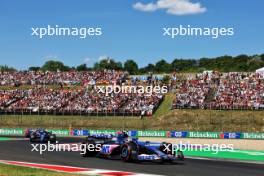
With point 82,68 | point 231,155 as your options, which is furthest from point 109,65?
Result: point 231,155

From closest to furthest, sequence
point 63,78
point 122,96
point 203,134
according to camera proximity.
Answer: point 203,134
point 122,96
point 63,78

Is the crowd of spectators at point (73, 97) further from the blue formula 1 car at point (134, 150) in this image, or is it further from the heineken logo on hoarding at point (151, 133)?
the blue formula 1 car at point (134, 150)

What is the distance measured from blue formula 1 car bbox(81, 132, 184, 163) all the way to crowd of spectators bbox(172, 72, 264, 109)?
23520mm

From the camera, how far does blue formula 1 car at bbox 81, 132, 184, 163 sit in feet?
51.2

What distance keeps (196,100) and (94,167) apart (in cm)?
2848

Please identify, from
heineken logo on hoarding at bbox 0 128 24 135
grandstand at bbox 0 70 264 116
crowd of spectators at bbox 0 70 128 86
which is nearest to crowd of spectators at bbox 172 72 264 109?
grandstand at bbox 0 70 264 116

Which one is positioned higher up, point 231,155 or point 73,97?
point 73,97

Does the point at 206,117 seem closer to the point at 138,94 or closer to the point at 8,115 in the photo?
the point at 138,94

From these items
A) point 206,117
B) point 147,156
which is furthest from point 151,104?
point 147,156

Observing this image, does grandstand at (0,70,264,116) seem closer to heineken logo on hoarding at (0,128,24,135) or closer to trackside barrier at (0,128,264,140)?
trackside barrier at (0,128,264,140)

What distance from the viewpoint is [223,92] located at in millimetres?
43156

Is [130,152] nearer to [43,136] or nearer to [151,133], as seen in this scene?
[43,136]

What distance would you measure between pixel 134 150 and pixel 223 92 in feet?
93.9

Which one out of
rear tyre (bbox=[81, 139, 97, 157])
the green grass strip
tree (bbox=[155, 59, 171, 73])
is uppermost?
tree (bbox=[155, 59, 171, 73])
